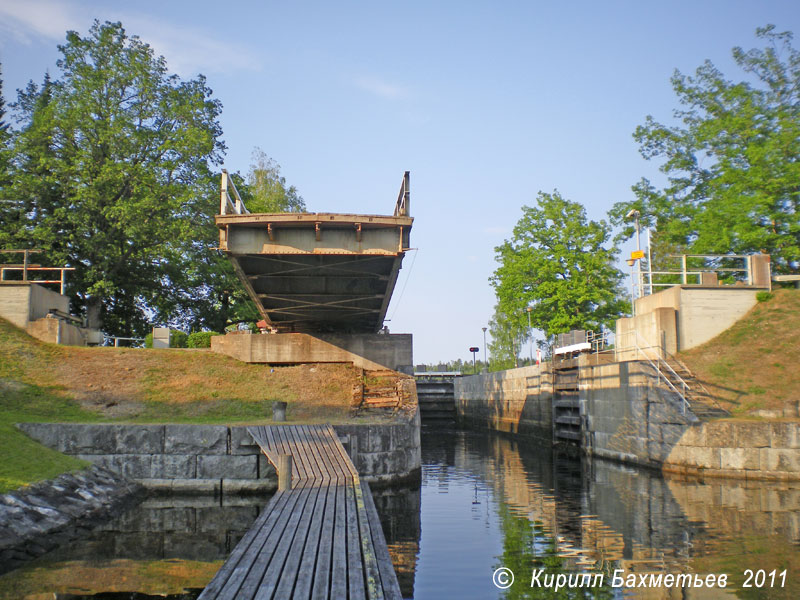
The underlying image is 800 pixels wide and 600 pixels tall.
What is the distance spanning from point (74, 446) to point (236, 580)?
45.1ft

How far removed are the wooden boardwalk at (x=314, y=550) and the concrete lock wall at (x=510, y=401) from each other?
26.4 m

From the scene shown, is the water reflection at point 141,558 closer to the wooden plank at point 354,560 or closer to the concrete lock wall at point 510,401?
the wooden plank at point 354,560

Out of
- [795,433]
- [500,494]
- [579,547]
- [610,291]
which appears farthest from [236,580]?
[610,291]

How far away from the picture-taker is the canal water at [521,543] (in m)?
10.6

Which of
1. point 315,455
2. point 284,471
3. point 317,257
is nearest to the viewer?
point 284,471

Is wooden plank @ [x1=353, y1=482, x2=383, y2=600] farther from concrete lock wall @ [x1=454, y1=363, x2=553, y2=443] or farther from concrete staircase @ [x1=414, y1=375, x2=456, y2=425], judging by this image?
concrete staircase @ [x1=414, y1=375, x2=456, y2=425]

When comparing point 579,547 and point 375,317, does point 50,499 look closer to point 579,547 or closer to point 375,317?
point 579,547

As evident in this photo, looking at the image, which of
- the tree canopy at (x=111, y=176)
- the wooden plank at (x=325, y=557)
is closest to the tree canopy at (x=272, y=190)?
the tree canopy at (x=111, y=176)

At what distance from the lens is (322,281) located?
89.6 feet

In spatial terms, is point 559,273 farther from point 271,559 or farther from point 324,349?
point 271,559

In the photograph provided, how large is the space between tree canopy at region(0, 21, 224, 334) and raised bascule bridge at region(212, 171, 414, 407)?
11.2 m

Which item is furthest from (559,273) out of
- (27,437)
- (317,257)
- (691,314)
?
(27,437)

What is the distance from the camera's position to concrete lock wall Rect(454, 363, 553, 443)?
41344mm

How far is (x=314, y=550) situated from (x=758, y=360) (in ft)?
72.9
